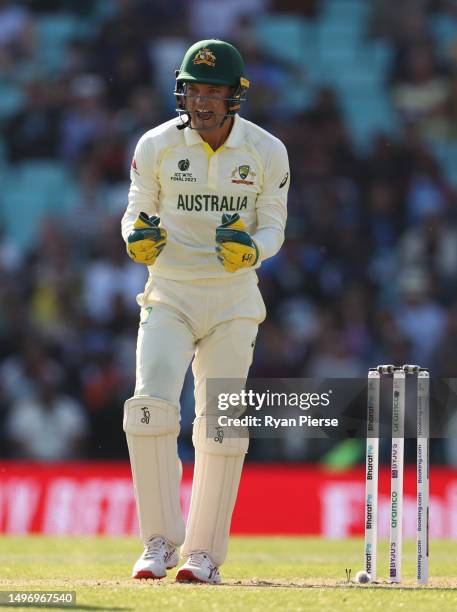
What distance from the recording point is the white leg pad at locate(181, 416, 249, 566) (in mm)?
5969

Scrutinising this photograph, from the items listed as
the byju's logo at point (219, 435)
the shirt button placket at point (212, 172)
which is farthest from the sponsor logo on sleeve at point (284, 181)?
the byju's logo at point (219, 435)

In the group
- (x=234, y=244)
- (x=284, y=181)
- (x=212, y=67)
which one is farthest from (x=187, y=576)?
(x=212, y=67)

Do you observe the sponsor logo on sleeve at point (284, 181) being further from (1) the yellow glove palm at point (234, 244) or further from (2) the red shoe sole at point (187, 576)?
(2) the red shoe sole at point (187, 576)

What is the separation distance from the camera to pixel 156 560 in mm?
5848

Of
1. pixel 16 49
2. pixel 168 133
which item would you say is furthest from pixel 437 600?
pixel 16 49

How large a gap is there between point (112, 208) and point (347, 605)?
8.11 m

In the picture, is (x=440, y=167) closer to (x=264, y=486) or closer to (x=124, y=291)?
(x=124, y=291)

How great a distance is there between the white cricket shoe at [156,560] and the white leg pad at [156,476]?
29 mm

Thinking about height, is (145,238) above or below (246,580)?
above

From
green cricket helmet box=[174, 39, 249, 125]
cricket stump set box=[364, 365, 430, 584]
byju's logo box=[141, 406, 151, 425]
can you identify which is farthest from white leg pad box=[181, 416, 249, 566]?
green cricket helmet box=[174, 39, 249, 125]

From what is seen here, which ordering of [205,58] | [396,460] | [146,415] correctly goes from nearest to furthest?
[396,460], [146,415], [205,58]

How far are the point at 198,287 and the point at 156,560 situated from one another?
109 centimetres

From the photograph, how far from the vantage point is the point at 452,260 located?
12.7 metres

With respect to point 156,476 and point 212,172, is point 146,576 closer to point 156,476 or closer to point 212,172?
point 156,476
